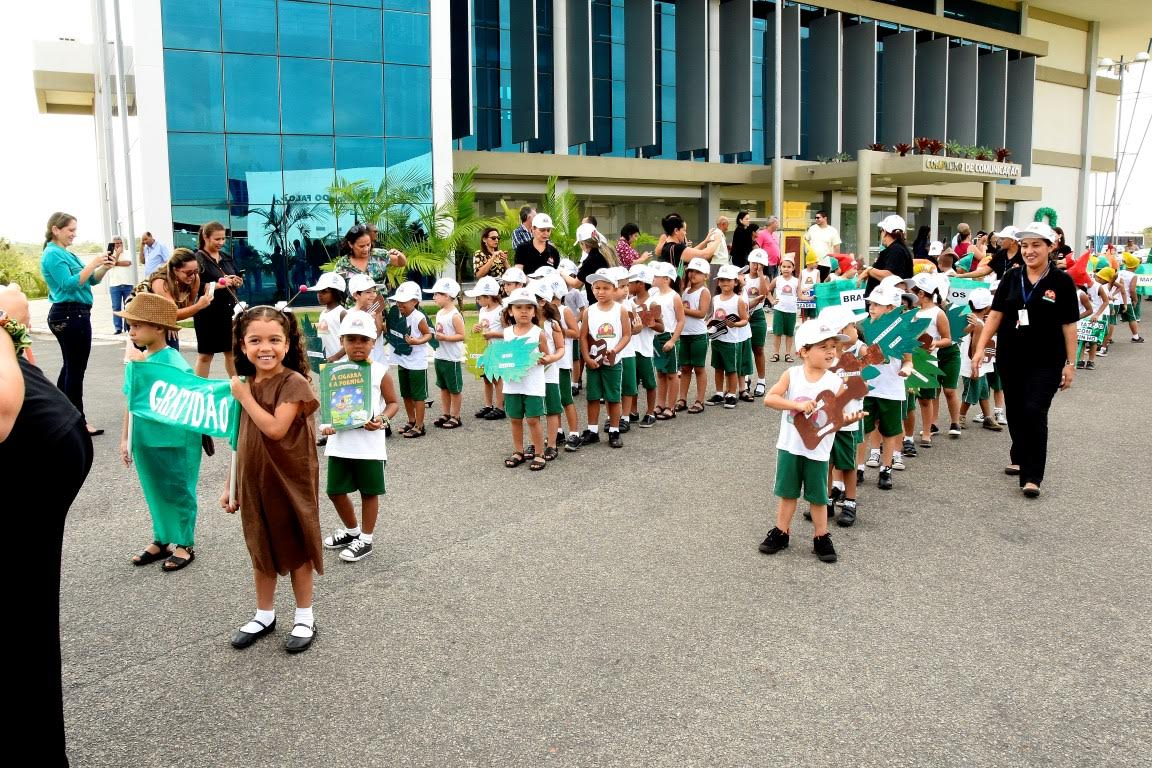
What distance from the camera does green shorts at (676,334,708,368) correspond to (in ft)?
33.4

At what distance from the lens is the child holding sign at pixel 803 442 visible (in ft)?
17.5

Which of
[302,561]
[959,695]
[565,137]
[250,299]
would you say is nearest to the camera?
[959,695]

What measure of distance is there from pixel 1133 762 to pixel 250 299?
75.5 ft

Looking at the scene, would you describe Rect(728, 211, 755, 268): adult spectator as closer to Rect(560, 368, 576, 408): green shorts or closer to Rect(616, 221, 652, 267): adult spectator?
Rect(616, 221, 652, 267): adult spectator

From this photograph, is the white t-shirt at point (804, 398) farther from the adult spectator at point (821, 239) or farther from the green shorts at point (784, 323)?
the adult spectator at point (821, 239)

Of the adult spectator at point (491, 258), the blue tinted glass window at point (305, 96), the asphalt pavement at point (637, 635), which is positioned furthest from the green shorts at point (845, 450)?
the blue tinted glass window at point (305, 96)

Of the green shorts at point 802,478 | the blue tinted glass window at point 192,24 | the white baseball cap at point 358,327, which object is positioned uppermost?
the blue tinted glass window at point 192,24

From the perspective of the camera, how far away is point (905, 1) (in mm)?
40875

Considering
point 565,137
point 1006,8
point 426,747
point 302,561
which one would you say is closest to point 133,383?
point 302,561

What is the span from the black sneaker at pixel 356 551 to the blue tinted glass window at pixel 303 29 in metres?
20.4

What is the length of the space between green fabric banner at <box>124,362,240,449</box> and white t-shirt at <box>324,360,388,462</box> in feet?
2.85

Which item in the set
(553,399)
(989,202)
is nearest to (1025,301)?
(553,399)

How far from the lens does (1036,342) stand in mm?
6918

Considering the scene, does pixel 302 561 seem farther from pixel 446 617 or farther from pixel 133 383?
pixel 133 383
